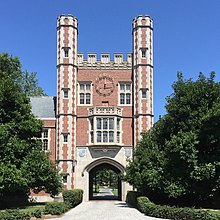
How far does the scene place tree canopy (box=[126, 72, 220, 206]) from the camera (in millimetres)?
20109

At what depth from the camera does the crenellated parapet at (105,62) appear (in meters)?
36.3

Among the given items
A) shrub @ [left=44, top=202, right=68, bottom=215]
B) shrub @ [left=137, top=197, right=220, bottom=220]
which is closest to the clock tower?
shrub @ [left=44, top=202, right=68, bottom=215]

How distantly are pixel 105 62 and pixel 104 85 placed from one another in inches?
87.9

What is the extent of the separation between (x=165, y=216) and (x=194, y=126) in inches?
206

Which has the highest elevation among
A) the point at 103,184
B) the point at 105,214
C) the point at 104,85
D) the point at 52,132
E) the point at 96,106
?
the point at 104,85

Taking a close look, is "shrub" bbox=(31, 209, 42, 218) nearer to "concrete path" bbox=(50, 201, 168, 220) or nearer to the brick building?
"concrete path" bbox=(50, 201, 168, 220)

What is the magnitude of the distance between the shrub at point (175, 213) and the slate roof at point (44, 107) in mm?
16993

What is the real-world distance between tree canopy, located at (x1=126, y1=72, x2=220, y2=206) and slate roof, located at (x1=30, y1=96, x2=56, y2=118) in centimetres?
1389

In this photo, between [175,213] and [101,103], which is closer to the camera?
[175,213]

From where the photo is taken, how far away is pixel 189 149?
20.0m

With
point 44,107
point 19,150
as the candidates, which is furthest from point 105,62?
point 19,150

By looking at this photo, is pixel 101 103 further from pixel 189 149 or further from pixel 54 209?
pixel 189 149

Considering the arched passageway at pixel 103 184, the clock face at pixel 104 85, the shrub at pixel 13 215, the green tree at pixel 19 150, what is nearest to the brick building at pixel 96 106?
the clock face at pixel 104 85

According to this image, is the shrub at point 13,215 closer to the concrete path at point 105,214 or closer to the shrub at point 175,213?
the concrete path at point 105,214
